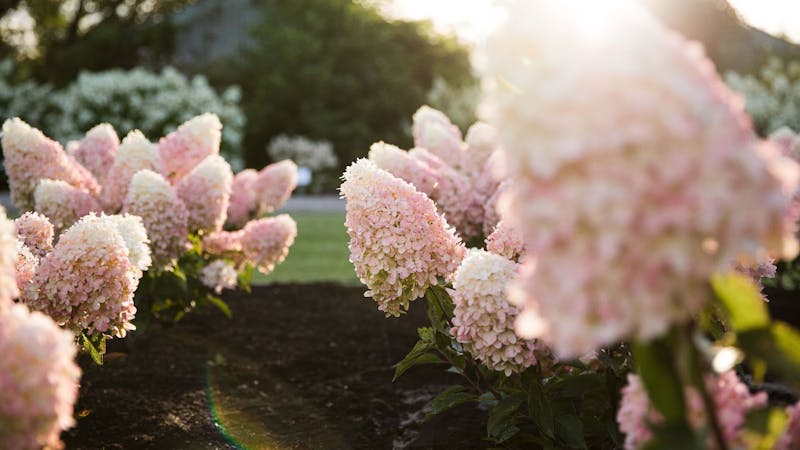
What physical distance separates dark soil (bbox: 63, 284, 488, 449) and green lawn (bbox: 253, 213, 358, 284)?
7.59 ft

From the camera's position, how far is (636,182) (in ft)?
4.36

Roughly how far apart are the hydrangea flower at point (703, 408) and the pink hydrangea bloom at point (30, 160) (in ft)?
11.8

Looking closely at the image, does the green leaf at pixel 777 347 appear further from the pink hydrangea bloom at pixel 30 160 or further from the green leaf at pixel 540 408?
the pink hydrangea bloom at pixel 30 160

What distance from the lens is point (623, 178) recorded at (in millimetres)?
1340

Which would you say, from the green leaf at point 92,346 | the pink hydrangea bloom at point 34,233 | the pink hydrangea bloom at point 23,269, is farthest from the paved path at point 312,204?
the pink hydrangea bloom at point 23,269

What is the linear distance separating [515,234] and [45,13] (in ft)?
85.4

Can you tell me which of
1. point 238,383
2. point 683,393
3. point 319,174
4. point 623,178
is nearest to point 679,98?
point 623,178

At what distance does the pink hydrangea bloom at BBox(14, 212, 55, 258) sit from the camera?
310 centimetres

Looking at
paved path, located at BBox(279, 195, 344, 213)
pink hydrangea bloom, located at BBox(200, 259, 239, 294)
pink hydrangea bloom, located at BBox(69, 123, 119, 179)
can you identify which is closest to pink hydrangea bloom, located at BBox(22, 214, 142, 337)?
pink hydrangea bloom, located at BBox(200, 259, 239, 294)

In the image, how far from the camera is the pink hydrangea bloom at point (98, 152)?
17.3 feet

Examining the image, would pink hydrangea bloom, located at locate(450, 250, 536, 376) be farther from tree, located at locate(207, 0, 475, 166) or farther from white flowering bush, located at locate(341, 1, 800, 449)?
tree, located at locate(207, 0, 475, 166)

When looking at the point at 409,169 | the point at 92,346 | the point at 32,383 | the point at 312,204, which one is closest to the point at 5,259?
the point at 32,383

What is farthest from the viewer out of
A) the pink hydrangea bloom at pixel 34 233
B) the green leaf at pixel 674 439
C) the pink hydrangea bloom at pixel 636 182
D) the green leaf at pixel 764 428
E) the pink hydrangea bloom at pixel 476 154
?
the pink hydrangea bloom at pixel 476 154

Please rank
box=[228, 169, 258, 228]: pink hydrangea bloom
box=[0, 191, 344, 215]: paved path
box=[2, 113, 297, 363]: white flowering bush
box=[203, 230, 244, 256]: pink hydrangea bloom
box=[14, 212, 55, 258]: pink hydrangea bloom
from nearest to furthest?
box=[14, 212, 55, 258]: pink hydrangea bloom, box=[2, 113, 297, 363]: white flowering bush, box=[203, 230, 244, 256]: pink hydrangea bloom, box=[228, 169, 258, 228]: pink hydrangea bloom, box=[0, 191, 344, 215]: paved path
